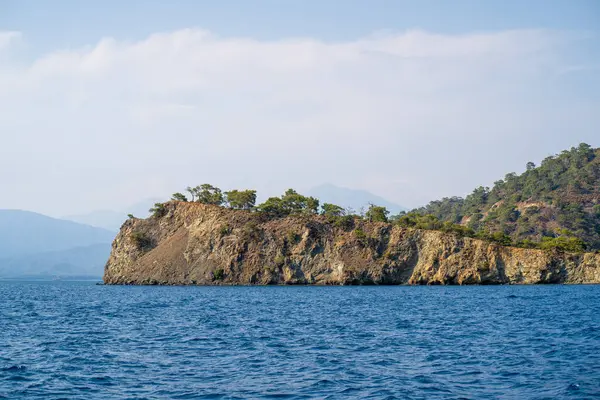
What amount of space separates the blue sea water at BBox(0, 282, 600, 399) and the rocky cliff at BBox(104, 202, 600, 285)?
65.2 m

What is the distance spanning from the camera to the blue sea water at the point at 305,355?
26266mm

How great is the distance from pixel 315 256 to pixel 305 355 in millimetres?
98382

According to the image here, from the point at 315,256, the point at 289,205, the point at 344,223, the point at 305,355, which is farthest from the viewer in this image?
the point at 289,205

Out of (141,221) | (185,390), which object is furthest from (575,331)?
(141,221)

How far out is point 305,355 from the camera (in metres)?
34.1

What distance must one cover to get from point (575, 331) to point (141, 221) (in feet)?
409

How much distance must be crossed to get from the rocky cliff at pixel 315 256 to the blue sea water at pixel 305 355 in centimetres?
6515

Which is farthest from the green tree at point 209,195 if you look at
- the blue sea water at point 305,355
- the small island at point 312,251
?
the blue sea water at point 305,355

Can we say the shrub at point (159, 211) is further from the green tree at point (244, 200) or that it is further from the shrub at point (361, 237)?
the shrub at point (361, 237)

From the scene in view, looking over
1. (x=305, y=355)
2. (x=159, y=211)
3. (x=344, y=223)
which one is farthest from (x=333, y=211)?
(x=305, y=355)

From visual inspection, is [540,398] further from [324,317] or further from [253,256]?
[253,256]

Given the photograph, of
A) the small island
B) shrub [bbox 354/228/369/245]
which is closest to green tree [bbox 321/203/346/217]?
the small island

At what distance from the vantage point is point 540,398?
80.7ft

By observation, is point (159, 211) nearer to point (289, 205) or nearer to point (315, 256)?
point (289, 205)
